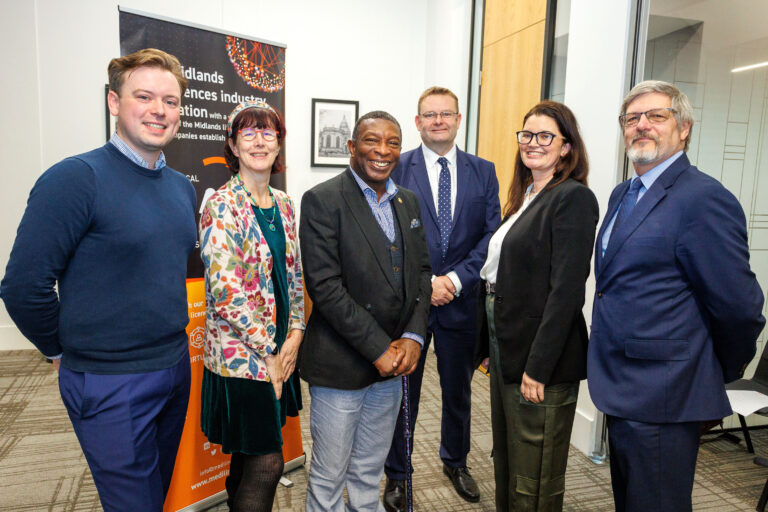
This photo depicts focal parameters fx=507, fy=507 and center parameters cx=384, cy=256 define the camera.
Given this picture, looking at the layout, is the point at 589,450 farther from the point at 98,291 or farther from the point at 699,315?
the point at 98,291

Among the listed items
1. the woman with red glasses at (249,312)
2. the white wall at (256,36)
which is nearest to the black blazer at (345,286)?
the woman with red glasses at (249,312)

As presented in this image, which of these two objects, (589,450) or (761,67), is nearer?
(761,67)

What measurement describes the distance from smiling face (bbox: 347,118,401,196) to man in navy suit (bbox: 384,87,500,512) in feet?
2.39

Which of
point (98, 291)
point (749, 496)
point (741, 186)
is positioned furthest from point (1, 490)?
point (741, 186)

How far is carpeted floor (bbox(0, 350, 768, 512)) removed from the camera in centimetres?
239

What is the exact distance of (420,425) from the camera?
321 cm

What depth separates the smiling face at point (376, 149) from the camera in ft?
5.37

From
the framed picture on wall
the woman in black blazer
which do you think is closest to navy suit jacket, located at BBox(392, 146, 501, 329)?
the woman in black blazer

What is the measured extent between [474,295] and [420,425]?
Answer: 1191 mm

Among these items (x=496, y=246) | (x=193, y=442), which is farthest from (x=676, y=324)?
(x=193, y=442)

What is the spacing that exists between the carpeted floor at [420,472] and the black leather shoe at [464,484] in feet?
0.11

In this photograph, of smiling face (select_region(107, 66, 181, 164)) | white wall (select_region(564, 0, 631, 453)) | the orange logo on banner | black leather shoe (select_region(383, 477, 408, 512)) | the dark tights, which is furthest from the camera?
white wall (select_region(564, 0, 631, 453))

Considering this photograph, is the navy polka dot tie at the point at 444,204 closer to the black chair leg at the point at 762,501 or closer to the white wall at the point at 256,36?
the black chair leg at the point at 762,501

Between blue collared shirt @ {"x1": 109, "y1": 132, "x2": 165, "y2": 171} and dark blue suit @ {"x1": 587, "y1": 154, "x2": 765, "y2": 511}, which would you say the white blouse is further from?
blue collared shirt @ {"x1": 109, "y1": 132, "x2": 165, "y2": 171}
